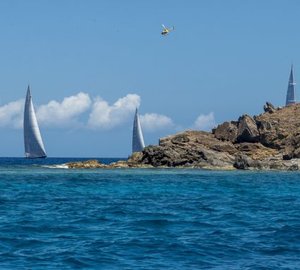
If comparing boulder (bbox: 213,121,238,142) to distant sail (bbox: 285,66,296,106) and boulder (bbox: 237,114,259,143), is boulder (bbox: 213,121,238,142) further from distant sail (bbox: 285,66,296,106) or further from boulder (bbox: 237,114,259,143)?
distant sail (bbox: 285,66,296,106)

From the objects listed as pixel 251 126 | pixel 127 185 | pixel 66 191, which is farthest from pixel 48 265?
pixel 251 126

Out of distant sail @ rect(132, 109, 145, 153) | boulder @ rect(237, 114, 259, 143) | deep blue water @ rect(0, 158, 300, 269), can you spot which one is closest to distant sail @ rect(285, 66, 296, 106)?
distant sail @ rect(132, 109, 145, 153)

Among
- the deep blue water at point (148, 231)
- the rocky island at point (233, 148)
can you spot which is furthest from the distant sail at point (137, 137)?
the deep blue water at point (148, 231)

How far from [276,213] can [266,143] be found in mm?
74812

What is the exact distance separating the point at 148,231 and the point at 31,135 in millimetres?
121589

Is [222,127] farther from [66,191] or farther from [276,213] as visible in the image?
[276,213]

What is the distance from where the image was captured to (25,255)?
23.2 meters

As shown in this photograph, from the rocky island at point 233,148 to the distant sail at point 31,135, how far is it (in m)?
37.1

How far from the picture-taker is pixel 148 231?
29.2 metres

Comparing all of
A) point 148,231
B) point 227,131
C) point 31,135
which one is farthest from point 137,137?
point 148,231

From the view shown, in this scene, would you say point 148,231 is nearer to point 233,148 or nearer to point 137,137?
point 233,148

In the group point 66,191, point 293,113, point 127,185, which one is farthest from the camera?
point 293,113

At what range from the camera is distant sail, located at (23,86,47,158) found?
145750mm

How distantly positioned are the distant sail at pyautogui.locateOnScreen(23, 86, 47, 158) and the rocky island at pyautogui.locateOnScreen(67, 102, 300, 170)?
37.1 metres
